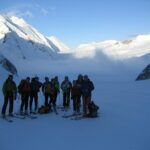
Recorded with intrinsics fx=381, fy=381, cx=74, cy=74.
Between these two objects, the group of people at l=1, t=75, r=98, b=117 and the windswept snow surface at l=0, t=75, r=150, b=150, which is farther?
the group of people at l=1, t=75, r=98, b=117

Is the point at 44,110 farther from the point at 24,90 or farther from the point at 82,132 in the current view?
the point at 82,132

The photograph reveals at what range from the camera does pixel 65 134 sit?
13930 millimetres

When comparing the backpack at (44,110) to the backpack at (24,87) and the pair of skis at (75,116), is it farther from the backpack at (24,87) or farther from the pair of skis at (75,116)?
the pair of skis at (75,116)

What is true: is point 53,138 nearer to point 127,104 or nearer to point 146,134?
point 146,134

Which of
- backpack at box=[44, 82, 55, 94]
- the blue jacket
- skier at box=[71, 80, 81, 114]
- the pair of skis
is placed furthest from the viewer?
backpack at box=[44, 82, 55, 94]

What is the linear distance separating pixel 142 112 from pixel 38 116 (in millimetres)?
4937

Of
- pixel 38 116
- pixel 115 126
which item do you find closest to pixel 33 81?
pixel 38 116

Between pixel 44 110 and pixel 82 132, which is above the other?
pixel 44 110

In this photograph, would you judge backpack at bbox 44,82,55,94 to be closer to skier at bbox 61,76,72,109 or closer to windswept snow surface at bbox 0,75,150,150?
windswept snow surface at bbox 0,75,150,150

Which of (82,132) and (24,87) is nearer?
(82,132)

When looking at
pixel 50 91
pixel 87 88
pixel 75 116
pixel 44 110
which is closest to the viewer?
→ pixel 75 116

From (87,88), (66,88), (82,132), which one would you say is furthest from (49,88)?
(82,132)

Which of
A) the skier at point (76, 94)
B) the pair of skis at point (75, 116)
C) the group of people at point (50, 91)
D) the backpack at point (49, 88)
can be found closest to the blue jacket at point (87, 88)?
the group of people at point (50, 91)

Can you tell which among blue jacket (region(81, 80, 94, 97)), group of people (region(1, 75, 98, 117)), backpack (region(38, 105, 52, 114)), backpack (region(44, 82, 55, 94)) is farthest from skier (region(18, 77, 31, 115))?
blue jacket (region(81, 80, 94, 97))
